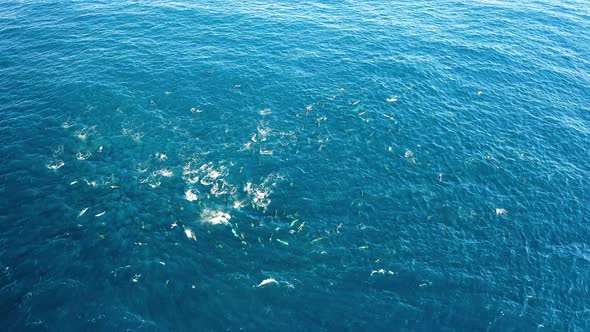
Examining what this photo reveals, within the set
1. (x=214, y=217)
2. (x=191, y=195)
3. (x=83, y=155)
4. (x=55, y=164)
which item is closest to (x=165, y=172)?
(x=191, y=195)

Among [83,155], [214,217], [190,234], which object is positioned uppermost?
[83,155]

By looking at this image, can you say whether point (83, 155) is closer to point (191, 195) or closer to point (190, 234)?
point (191, 195)

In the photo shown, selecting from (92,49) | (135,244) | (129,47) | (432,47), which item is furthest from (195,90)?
(432,47)

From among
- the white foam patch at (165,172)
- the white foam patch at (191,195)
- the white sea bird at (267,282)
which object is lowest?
the white sea bird at (267,282)

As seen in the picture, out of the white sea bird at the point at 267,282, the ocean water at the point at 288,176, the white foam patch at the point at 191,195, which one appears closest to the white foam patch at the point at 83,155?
the ocean water at the point at 288,176

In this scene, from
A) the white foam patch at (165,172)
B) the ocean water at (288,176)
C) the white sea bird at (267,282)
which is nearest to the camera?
the ocean water at (288,176)

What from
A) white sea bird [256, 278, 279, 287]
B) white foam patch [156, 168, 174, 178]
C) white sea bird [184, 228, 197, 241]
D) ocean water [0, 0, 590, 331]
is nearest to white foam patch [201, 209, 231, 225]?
ocean water [0, 0, 590, 331]

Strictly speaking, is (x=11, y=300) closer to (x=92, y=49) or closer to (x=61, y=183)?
(x=61, y=183)

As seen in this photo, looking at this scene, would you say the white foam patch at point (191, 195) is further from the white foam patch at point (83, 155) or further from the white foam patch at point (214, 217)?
the white foam patch at point (83, 155)

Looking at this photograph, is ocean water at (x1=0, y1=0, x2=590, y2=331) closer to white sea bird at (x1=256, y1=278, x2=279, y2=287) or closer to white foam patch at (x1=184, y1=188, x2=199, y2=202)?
white foam patch at (x1=184, y1=188, x2=199, y2=202)
